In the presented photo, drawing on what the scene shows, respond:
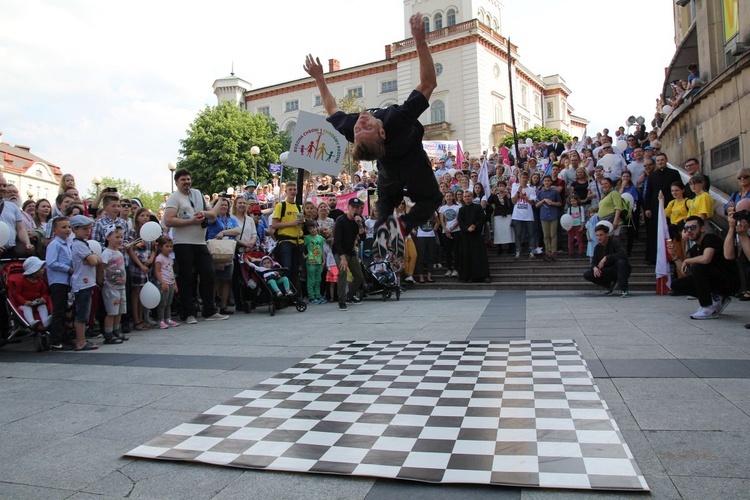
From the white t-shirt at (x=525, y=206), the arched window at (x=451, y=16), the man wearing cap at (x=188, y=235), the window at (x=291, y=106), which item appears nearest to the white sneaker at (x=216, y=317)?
the man wearing cap at (x=188, y=235)

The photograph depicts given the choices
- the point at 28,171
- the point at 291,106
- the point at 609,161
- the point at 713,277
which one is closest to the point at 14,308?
the point at 713,277

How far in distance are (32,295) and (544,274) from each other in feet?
33.2

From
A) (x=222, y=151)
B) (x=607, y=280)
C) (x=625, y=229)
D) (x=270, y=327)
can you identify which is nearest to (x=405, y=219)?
(x=270, y=327)

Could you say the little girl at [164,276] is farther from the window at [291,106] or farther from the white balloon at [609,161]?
the window at [291,106]

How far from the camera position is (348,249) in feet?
30.0

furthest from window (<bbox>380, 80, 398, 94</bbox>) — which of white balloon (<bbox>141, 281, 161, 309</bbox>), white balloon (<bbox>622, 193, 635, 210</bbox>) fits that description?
white balloon (<bbox>141, 281, 161, 309</bbox>)

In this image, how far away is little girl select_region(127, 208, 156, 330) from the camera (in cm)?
778

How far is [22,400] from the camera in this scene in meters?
4.39

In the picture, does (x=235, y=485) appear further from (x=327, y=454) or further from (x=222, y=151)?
(x=222, y=151)

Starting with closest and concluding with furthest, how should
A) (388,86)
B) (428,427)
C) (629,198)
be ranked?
(428,427) → (629,198) → (388,86)

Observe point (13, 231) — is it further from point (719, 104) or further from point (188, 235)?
point (719, 104)

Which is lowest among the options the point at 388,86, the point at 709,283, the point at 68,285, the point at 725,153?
the point at 709,283

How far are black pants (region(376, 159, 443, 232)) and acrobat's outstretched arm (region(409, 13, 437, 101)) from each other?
0.62 meters

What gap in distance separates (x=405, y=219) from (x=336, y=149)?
3995 millimetres
